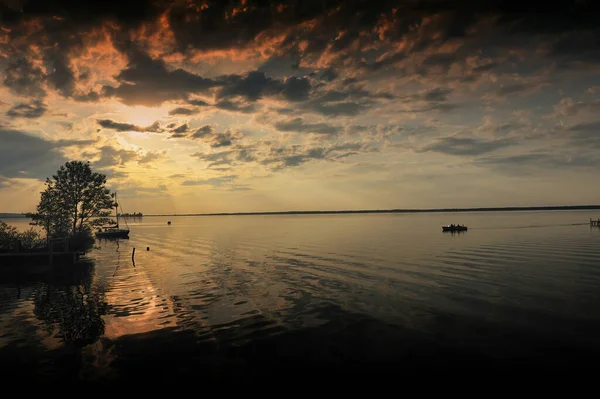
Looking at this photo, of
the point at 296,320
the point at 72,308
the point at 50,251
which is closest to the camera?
the point at 296,320

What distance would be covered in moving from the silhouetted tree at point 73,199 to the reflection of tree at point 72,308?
955 inches

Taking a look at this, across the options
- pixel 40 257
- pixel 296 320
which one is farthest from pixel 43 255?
pixel 296 320

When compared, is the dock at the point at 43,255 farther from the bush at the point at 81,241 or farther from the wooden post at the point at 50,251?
the bush at the point at 81,241

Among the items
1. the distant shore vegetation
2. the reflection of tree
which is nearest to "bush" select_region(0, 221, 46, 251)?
the distant shore vegetation

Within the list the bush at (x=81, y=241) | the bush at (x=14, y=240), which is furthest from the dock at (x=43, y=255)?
the bush at (x=81, y=241)

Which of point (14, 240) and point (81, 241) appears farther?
point (81, 241)

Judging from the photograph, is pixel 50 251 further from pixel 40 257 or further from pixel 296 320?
pixel 296 320

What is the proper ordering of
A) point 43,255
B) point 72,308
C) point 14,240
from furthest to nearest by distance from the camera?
point 14,240
point 43,255
point 72,308

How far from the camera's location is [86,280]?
141ft

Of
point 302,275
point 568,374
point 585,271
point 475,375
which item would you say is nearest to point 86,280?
point 302,275

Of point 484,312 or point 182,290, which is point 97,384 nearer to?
point 182,290

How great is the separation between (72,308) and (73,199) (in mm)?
44209

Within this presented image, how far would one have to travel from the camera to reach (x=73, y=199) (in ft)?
217

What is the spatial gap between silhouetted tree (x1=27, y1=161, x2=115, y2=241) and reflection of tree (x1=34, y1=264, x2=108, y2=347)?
24258mm
